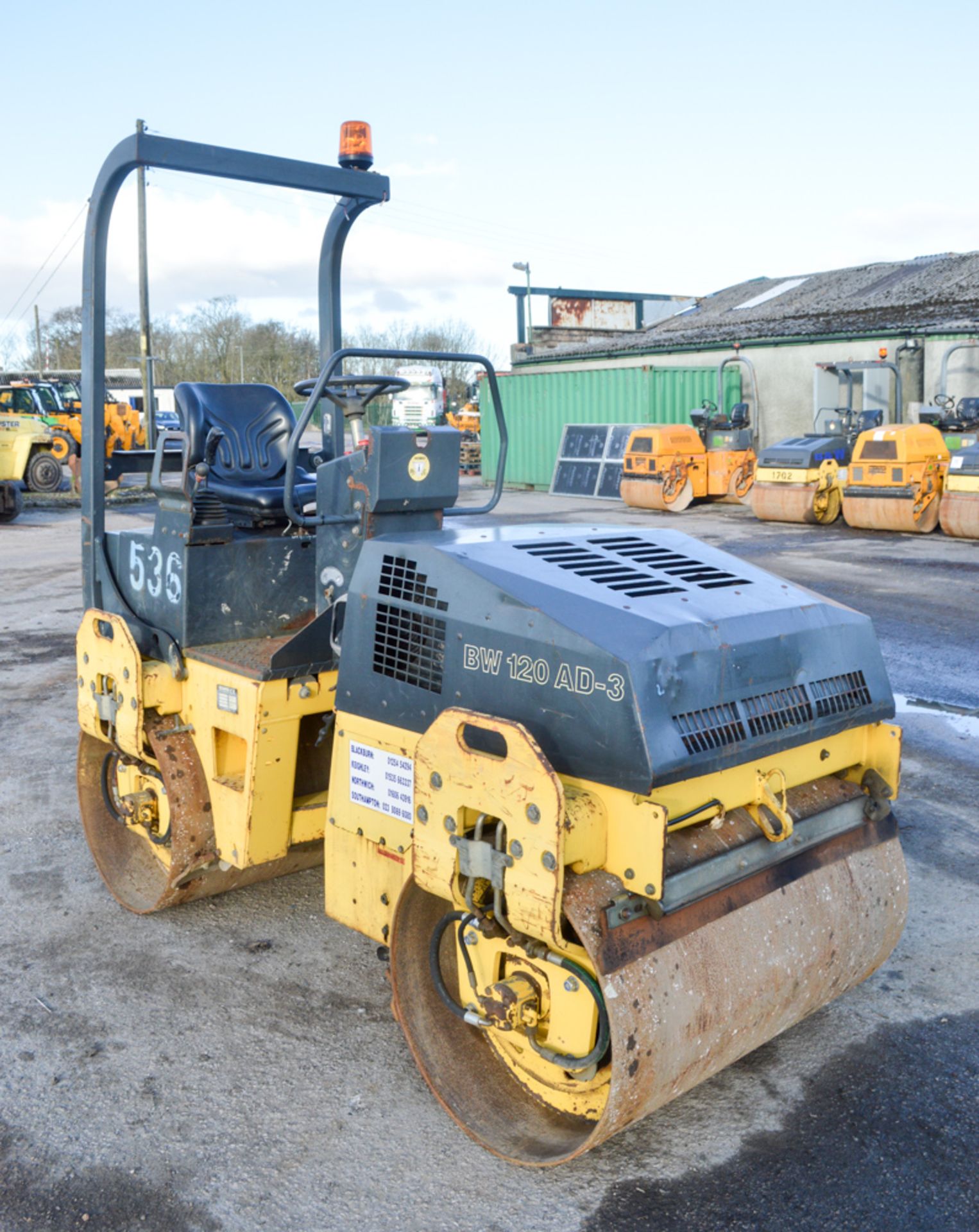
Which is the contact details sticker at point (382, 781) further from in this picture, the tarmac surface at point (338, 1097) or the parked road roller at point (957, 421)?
the parked road roller at point (957, 421)

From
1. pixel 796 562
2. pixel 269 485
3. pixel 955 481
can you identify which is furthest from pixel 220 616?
pixel 955 481

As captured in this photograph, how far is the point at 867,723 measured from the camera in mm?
2945

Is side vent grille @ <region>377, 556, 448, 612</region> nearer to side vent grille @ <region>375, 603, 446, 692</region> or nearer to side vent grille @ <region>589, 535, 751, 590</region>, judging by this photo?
side vent grille @ <region>375, 603, 446, 692</region>

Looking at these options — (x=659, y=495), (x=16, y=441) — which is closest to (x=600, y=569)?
(x=659, y=495)

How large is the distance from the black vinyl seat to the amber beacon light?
0.96 m

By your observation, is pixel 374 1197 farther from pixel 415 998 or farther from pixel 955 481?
pixel 955 481

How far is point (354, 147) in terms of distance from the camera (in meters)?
4.13

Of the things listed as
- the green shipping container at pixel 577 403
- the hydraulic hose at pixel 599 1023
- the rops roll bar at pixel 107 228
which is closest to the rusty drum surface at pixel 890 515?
the green shipping container at pixel 577 403

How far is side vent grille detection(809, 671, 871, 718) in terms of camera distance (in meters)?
2.81

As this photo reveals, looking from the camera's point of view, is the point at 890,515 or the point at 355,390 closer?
the point at 355,390

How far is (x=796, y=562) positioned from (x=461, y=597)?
979 centimetres

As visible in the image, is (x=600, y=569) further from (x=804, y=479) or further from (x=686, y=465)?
(x=686, y=465)

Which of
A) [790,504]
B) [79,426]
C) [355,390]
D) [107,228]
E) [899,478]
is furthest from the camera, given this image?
[79,426]

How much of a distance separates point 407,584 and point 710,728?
33.5 inches
